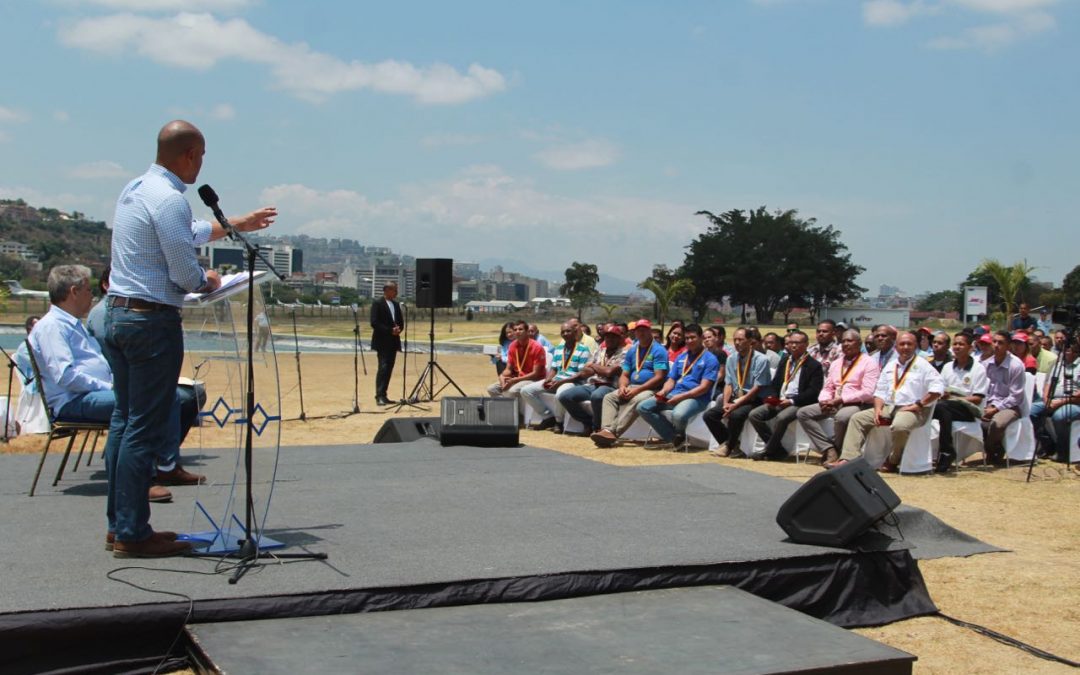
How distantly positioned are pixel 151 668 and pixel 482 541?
151 cm

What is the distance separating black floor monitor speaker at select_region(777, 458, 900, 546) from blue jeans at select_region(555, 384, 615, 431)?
5.87 meters

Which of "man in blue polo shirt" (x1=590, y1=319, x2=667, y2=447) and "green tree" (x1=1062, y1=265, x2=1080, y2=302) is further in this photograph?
"green tree" (x1=1062, y1=265, x2=1080, y2=302)

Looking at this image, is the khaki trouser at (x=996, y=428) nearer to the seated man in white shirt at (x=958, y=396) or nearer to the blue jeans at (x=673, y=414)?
the seated man in white shirt at (x=958, y=396)

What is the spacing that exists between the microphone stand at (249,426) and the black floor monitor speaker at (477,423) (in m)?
3.76

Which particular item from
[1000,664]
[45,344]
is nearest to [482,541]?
[1000,664]

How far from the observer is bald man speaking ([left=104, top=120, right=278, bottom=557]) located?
377 cm

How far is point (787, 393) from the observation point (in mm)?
9250

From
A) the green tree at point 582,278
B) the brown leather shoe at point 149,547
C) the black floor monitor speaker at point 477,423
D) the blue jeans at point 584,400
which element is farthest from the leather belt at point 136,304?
the green tree at point 582,278

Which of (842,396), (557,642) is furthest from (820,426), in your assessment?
(557,642)

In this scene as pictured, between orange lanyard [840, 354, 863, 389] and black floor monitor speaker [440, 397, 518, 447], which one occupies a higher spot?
orange lanyard [840, 354, 863, 389]

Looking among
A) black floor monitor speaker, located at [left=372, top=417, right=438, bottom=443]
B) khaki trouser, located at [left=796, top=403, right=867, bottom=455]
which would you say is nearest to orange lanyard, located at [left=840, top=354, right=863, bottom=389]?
khaki trouser, located at [left=796, top=403, right=867, bottom=455]

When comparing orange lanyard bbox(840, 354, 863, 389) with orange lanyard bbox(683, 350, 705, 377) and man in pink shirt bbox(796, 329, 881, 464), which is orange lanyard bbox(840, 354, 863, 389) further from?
orange lanyard bbox(683, 350, 705, 377)

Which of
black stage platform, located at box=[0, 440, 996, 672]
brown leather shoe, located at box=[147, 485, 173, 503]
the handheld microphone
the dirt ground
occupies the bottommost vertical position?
the dirt ground

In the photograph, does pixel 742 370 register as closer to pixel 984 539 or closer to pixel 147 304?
pixel 984 539
